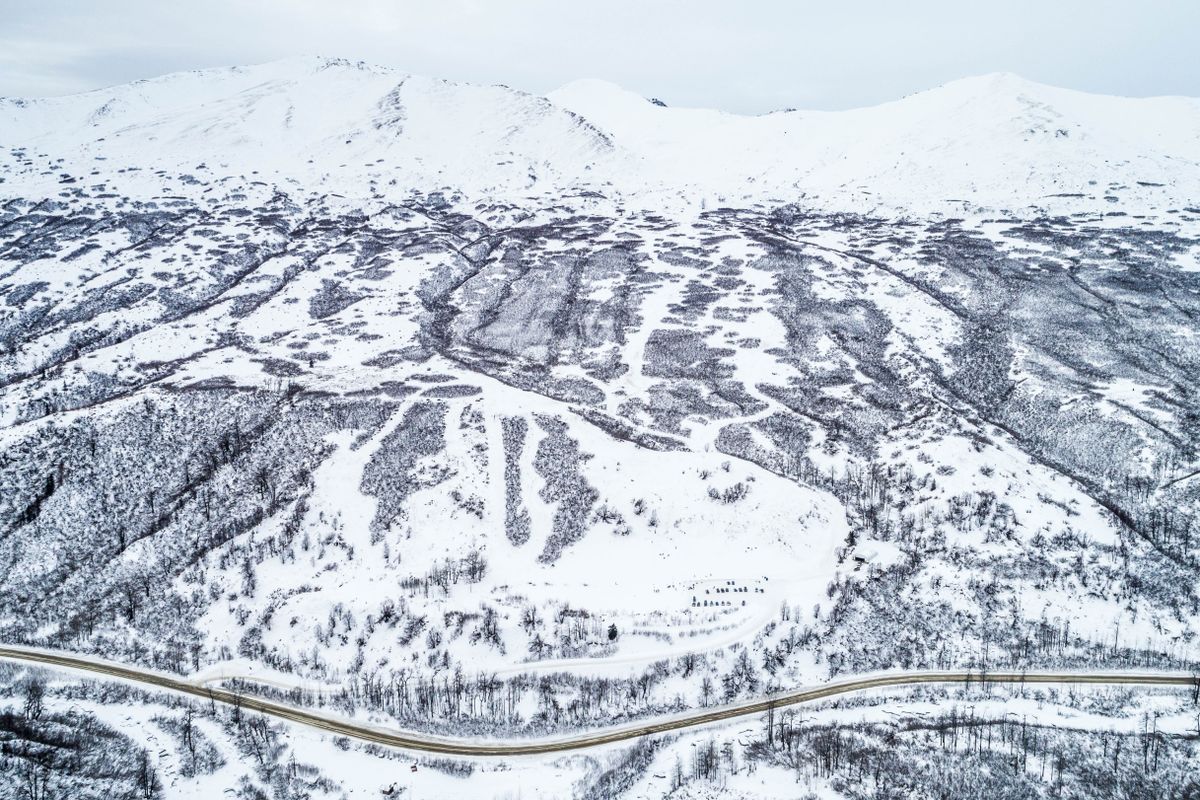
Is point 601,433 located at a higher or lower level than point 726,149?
lower

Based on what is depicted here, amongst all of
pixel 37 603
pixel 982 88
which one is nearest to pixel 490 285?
pixel 37 603

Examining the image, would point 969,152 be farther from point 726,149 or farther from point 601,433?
point 601,433

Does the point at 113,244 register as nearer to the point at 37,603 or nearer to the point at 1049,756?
the point at 37,603

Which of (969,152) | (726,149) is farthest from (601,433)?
(726,149)

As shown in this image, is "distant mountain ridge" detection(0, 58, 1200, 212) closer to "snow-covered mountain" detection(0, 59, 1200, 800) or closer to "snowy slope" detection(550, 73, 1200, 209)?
"snowy slope" detection(550, 73, 1200, 209)

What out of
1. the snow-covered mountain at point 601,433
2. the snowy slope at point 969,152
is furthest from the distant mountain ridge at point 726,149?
the snow-covered mountain at point 601,433

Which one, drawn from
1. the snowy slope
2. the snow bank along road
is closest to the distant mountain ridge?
the snowy slope
